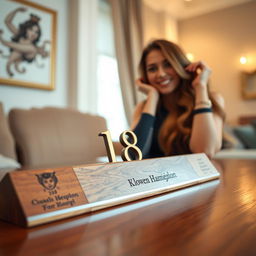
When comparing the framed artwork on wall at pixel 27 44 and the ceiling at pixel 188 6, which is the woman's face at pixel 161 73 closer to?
the framed artwork on wall at pixel 27 44

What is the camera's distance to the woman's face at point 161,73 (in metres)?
1.36

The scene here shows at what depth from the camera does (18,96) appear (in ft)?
8.57

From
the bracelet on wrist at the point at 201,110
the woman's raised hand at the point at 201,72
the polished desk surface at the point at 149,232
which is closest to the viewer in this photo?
the polished desk surface at the point at 149,232

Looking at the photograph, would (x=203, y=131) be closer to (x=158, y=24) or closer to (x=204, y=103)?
(x=204, y=103)

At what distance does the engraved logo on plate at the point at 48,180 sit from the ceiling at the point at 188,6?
4.45 metres

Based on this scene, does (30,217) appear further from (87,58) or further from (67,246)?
(87,58)

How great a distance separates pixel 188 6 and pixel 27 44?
2875 millimetres

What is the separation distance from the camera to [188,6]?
448 centimetres

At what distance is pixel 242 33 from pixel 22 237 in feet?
15.8

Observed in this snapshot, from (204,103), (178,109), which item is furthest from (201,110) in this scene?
(178,109)

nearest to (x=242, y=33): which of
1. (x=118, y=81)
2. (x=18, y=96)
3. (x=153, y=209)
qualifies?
(x=118, y=81)

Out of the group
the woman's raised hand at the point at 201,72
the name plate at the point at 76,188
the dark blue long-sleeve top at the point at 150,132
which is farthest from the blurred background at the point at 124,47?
the name plate at the point at 76,188

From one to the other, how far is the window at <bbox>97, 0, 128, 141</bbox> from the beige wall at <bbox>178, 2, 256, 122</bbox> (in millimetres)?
1829

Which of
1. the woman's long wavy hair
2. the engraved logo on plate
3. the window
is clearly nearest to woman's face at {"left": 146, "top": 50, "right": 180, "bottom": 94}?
the woman's long wavy hair
